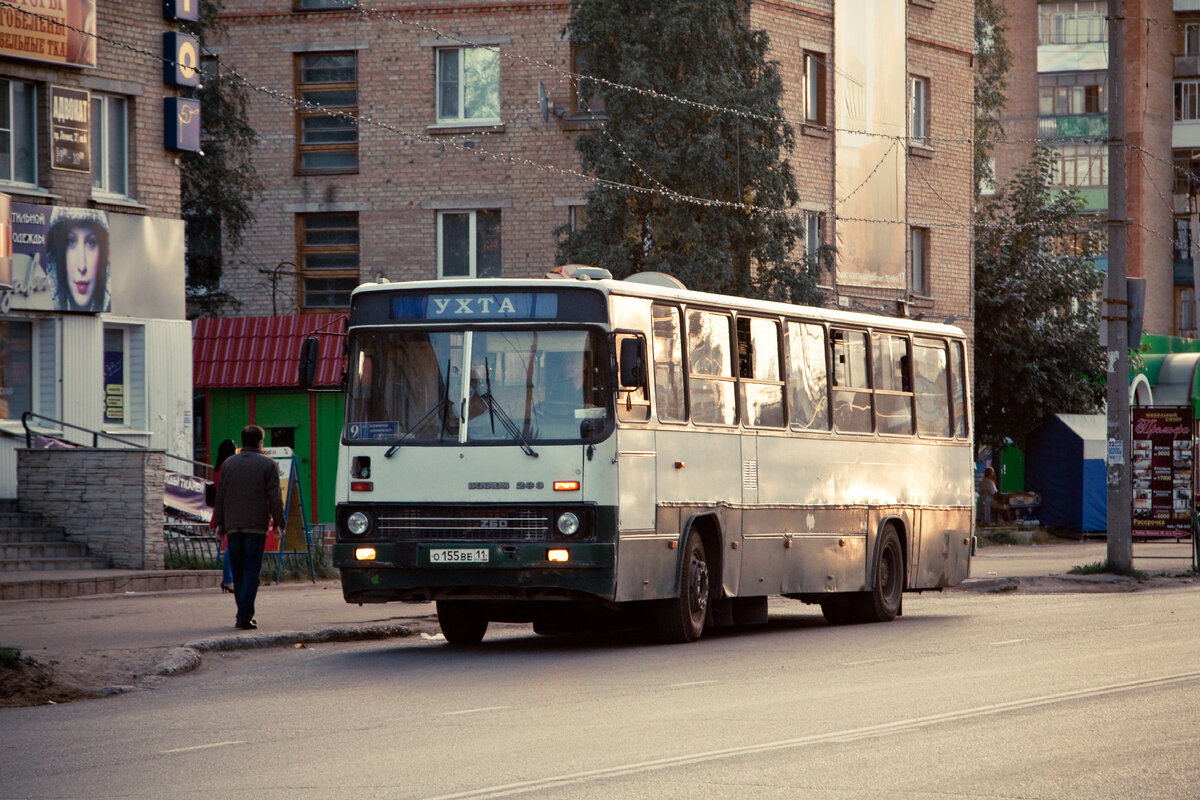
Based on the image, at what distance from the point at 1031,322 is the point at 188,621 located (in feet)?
104

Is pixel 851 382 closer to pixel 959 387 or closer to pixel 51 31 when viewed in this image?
pixel 959 387

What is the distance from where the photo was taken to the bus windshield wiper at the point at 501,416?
1553 centimetres

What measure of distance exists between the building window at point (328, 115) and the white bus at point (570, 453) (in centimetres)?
2316

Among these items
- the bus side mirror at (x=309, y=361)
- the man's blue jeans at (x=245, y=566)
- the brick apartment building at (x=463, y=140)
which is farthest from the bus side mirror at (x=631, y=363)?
the brick apartment building at (x=463, y=140)

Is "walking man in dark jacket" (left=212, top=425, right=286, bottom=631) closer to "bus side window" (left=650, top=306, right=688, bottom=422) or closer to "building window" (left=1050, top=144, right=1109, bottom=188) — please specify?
"bus side window" (left=650, top=306, right=688, bottom=422)

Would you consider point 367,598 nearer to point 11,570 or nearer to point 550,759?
point 550,759

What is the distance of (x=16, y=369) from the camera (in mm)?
27656

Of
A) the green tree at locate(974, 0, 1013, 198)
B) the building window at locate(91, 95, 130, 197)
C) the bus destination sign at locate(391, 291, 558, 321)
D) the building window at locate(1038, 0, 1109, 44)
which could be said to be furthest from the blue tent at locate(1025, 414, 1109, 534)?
the building window at locate(1038, 0, 1109, 44)

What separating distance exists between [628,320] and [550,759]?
7.01m

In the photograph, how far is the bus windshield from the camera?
1563cm

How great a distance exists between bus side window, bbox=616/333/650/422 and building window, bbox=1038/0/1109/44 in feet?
199

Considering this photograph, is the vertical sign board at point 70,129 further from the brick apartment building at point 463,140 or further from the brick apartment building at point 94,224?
the brick apartment building at point 463,140

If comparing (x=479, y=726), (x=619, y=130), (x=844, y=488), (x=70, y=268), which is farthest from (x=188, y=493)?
(x=479, y=726)

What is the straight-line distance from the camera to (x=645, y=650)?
16234 mm
